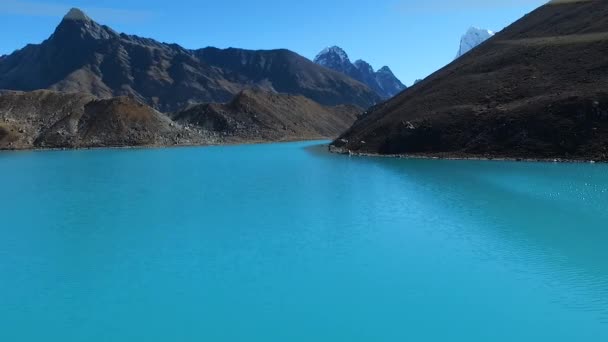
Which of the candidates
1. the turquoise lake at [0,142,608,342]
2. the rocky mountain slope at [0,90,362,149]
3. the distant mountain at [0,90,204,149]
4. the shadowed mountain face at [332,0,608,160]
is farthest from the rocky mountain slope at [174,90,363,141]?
the turquoise lake at [0,142,608,342]

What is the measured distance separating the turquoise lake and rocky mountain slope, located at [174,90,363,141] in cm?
10186

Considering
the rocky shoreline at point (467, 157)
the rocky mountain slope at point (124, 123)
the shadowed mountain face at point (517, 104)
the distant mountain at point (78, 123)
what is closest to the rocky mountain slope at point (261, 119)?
the rocky mountain slope at point (124, 123)

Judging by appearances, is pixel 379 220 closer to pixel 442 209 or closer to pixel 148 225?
pixel 442 209

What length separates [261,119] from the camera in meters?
153

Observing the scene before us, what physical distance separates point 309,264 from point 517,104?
61.1 meters

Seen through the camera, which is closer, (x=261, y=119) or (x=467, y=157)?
(x=467, y=157)

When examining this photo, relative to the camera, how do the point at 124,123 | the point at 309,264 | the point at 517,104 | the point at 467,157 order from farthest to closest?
the point at 124,123
the point at 517,104
the point at 467,157
the point at 309,264

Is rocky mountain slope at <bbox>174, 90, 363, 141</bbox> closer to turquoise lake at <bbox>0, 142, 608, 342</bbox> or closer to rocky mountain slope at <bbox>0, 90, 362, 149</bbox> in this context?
rocky mountain slope at <bbox>0, 90, 362, 149</bbox>

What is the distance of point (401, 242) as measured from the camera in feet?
84.0

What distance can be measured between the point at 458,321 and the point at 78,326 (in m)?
11.5

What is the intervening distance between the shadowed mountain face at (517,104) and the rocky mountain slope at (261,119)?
5032 cm

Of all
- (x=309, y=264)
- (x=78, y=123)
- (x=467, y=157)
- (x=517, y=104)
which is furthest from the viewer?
(x=78, y=123)

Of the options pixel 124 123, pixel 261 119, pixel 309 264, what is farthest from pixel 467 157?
pixel 261 119

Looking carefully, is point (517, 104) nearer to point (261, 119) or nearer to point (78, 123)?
point (261, 119)
